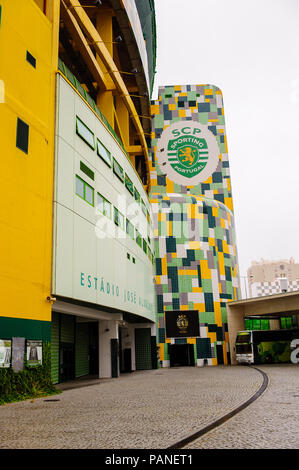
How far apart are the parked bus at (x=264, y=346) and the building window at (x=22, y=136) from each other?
29.8 metres

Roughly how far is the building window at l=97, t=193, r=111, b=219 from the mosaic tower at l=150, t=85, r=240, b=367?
19951 millimetres

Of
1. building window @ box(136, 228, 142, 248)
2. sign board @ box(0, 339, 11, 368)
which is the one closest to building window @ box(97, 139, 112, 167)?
building window @ box(136, 228, 142, 248)

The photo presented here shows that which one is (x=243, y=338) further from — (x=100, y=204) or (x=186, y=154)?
(x=100, y=204)

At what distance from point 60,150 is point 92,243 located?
16.2 ft

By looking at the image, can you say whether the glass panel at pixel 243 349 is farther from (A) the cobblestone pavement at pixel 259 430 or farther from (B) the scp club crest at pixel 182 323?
(A) the cobblestone pavement at pixel 259 430

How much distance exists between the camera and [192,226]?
4609 cm

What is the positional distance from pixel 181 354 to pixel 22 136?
31.4m

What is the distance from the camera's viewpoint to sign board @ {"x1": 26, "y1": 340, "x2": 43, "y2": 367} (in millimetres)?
16203

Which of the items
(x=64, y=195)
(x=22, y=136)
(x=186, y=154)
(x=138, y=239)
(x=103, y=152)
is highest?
(x=186, y=154)

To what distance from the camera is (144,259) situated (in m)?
34.7

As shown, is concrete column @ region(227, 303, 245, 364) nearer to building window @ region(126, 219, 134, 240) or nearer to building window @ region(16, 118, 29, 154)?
building window @ region(126, 219, 134, 240)

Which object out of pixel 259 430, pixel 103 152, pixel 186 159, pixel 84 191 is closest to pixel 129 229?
A: pixel 103 152
